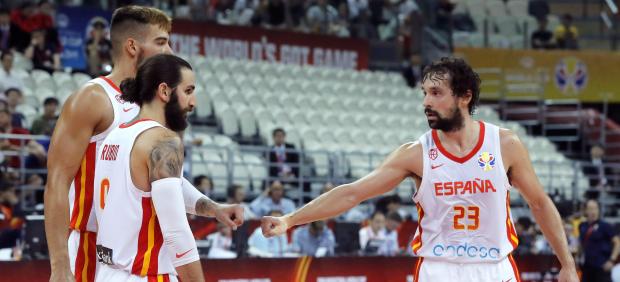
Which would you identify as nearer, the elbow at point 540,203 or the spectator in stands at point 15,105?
the elbow at point 540,203

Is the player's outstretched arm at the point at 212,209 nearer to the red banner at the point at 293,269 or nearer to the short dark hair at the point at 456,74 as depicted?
the short dark hair at the point at 456,74

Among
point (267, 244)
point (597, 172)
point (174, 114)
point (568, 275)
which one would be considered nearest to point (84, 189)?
point (174, 114)

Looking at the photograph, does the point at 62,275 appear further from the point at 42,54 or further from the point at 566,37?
the point at 566,37

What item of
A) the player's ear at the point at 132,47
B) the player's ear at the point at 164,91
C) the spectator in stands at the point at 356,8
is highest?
the spectator in stands at the point at 356,8

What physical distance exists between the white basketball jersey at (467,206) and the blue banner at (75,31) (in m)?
14.0

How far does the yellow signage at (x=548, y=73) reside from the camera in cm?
2730

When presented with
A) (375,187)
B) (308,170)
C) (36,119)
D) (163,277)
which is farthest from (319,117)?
(163,277)

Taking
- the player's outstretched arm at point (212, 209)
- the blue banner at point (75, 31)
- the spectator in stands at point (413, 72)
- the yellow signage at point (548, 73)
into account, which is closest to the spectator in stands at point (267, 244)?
the blue banner at point (75, 31)

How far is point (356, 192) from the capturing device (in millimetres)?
6719

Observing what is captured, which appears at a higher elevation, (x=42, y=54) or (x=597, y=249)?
(x=42, y=54)

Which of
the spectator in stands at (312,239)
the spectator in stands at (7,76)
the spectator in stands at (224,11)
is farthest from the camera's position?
the spectator in stands at (224,11)

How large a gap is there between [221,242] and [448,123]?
283 inches

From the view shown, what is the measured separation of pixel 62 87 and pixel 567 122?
14.6m

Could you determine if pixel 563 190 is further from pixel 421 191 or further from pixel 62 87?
pixel 421 191
